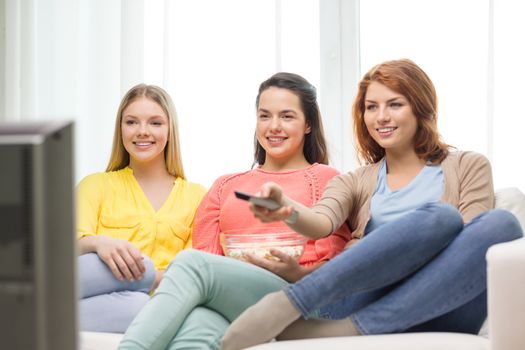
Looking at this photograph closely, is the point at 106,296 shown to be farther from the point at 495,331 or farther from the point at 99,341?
the point at 495,331

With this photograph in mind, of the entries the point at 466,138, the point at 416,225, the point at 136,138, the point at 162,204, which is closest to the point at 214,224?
the point at 162,204

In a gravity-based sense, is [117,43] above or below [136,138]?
above

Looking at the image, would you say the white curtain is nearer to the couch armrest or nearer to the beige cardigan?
the beige cardigan

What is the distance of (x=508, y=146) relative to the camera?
9.00 feet

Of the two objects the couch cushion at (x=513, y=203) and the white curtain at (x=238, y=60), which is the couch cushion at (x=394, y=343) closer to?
the couch cushion at (x=513, y=203)

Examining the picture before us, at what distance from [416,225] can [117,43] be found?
195 cm

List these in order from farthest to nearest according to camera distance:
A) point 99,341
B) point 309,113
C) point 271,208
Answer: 1. point 309,113
2. point 99,341
3. point 271,208

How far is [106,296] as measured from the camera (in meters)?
2.03

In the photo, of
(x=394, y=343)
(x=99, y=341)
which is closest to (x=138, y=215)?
(x=99, y=341)

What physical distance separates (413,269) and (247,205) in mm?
712

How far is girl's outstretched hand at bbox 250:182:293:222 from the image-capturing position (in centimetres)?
163

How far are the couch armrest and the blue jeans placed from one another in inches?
5.6

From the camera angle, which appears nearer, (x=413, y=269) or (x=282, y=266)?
(x=413, y=269)

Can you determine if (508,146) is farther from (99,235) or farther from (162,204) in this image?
(99,235)
